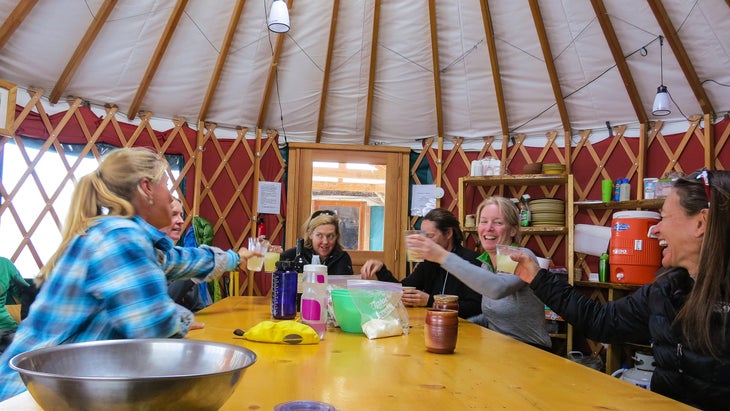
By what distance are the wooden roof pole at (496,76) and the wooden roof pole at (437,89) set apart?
0.35m

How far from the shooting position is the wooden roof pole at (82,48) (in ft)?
11.6

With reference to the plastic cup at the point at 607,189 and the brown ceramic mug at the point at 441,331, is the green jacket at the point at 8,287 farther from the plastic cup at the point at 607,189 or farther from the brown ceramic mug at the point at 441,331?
the plastic cup at the point at 607,189

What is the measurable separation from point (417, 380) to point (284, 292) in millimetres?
808

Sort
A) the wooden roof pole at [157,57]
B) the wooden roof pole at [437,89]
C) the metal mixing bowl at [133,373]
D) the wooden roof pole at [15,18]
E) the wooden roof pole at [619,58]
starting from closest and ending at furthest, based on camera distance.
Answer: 1. the metal mixing bowl at [133,373]
2. the wooden roof pole at [15,18]
3. the wooden roof pole at [619,58]
4. the wooden roof pole at [157,57]
5. the wooden roof pole at [437,89]

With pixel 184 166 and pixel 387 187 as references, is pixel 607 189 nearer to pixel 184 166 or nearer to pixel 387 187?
pixel 387 187

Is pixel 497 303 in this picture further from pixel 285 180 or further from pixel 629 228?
pixel 285 180

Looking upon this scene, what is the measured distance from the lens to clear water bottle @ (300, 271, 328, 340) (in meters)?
1.51

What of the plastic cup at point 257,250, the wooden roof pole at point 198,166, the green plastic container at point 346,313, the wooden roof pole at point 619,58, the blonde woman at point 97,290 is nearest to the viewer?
the blonde woman at point 97,290

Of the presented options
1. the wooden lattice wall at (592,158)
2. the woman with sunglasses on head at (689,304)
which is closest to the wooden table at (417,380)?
the woman with sunglasses on head at (689,304)

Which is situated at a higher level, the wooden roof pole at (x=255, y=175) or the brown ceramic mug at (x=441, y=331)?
the wooden roof pole at (x=255, y=175)

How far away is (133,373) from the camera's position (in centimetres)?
77

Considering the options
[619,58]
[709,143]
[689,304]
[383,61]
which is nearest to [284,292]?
[689,304]

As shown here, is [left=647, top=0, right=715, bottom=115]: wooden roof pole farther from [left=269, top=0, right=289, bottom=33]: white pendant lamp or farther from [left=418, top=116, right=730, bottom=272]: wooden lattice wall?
[left=269, top=0, right=289, bottom=33]: white pendant lamp

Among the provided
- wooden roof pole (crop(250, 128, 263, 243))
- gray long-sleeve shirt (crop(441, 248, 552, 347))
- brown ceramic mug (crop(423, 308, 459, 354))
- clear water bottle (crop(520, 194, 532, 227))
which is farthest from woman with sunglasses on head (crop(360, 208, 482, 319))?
wooden roof pole (crop(250, 128, 263, 243))
